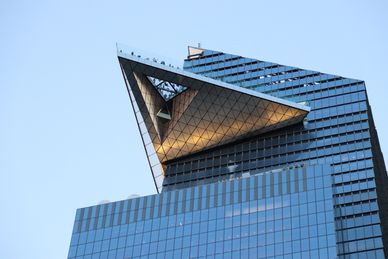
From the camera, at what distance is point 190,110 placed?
447ft

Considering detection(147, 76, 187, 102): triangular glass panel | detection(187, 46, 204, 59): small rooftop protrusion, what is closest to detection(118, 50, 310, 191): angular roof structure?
detection(147, 76, 187, 102): triangular glass panel

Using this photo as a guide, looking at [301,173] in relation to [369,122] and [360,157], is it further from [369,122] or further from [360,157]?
[369,122]

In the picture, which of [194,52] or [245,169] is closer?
[245,169]

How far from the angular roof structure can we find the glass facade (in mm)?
18827

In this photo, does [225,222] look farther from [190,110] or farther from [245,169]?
[190,110]

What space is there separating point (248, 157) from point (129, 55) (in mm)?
23893

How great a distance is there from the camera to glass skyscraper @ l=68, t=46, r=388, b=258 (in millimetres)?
110500

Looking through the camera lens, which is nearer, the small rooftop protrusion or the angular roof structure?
the angular roof structure

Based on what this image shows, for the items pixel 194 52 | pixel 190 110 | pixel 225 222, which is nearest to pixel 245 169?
pixel 190 110

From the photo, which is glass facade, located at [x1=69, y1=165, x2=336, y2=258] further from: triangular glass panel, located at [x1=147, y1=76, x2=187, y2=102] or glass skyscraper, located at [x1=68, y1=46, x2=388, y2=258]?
triangular glass panel, located at [x1=147, y1=76, x2=187, y2=102]

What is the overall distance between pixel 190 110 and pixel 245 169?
483 inches

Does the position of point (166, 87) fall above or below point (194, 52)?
above

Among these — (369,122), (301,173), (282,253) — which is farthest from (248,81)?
(282,253)

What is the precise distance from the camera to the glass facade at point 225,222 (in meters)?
107
